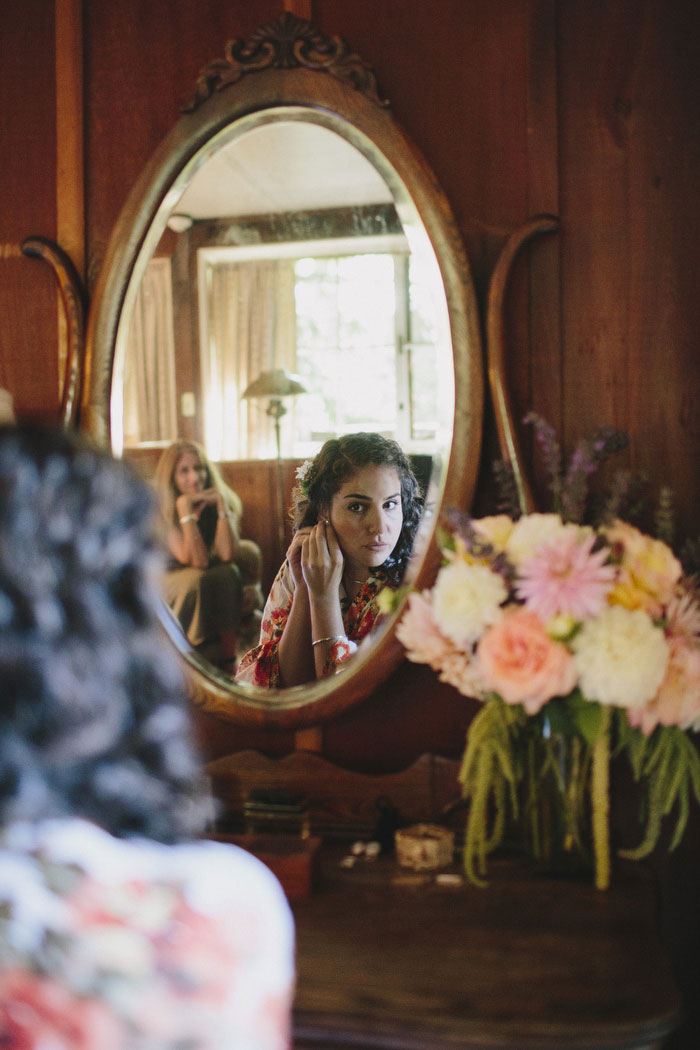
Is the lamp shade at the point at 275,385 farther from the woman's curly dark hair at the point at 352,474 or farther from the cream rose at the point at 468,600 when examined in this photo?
the cream rose at the point at 468,600

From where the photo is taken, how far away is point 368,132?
5.20 feet

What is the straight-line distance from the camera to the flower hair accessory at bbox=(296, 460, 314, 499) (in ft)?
5.23

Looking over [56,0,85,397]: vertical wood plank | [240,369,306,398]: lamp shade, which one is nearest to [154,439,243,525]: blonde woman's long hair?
[240,369,306,398]: lamp shade

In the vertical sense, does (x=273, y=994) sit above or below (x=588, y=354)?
below

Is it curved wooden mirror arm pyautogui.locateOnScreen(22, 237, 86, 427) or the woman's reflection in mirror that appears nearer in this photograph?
the woman's reflection in mirror

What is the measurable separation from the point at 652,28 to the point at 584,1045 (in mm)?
1507

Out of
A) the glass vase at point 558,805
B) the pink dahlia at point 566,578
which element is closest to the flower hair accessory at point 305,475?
the pink dahlia at point 566,578

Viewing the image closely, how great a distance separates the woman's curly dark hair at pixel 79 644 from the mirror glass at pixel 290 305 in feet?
2.60

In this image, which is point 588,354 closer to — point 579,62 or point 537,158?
point 537,158

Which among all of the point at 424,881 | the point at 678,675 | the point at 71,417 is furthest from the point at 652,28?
the point at 424,881

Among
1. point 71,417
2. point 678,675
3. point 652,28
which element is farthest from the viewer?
point 71,417

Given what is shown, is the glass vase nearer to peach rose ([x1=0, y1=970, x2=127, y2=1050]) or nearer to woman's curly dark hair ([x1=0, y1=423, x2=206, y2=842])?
woman's curly dark hair ([x1=0, y1=423, x2=206, y2=842])

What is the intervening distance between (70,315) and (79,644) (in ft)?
3.78

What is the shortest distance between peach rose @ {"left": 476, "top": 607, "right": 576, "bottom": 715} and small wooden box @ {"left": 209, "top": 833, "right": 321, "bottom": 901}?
1.28 feet
